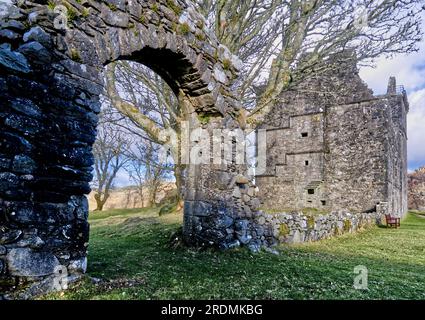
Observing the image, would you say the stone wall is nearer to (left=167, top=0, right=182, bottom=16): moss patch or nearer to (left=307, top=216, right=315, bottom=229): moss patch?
(left=307, top=216, right=315, bottom=229): moss patch

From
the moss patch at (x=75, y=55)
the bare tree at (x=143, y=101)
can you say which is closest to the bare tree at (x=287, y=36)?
the bare tree at (x=143, y=101)

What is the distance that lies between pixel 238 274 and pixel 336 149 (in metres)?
15.4

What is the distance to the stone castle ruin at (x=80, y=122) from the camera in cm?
279

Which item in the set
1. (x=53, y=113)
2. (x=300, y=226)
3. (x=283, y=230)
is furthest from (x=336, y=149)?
(x=53, y=113)

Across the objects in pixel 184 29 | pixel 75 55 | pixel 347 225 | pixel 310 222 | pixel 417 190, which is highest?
pixel 184 29

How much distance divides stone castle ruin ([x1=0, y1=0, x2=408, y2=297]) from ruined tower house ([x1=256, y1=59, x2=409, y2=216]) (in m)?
Result: 8.03

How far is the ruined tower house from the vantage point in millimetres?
16219

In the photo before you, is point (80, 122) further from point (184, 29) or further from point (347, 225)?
point (347, 225)

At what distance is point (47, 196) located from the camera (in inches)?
117

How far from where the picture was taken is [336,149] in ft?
57.7

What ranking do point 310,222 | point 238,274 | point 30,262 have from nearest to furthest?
1. point 30,262
2. point 238,274
3. point 310,222

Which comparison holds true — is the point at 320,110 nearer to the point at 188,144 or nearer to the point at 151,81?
the point at 151,81
